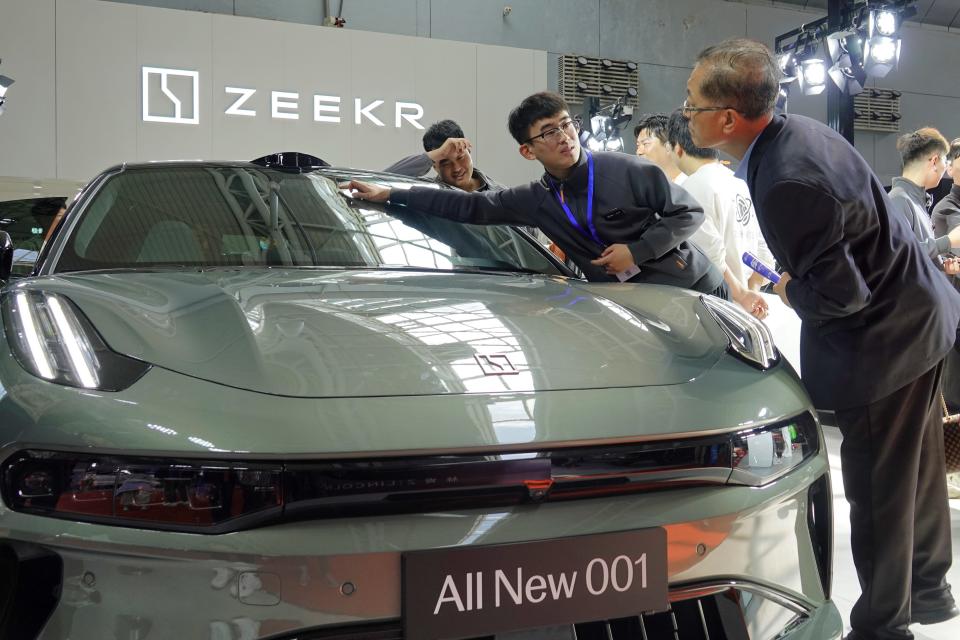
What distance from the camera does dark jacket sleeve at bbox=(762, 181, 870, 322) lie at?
167cm

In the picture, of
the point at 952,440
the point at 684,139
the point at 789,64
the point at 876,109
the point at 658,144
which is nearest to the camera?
the point at 952,440

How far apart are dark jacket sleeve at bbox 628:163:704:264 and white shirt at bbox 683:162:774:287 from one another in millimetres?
916

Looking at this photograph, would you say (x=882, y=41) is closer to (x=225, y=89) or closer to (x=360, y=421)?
(x=225, y=89)

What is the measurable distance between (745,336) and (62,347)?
118cm

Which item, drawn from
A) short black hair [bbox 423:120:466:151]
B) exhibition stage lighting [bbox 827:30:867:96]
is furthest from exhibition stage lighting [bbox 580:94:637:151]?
short black hair [bbox 423:120:466:151]

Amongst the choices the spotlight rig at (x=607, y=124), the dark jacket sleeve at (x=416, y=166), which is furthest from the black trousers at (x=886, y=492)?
the spotlight rig at (x=607, y=124)

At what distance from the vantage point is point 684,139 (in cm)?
362

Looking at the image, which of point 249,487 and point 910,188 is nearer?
point 249,487

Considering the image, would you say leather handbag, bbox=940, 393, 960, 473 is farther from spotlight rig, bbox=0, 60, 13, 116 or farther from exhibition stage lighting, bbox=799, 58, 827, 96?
spotlight rig, bbox=0, 60, 13, 116

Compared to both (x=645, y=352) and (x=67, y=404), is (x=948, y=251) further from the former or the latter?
(x=67, y=404)

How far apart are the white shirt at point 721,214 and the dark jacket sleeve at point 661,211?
92cm

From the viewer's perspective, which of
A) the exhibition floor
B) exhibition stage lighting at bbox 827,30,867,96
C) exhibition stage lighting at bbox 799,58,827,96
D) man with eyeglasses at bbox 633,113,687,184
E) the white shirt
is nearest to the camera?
the exhibition floor

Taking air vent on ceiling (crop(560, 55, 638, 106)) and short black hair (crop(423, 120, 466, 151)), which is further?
air vent on ceiling (crop(560, 55, 638, 106))

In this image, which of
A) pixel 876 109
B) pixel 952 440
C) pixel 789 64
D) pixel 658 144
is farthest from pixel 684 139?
pixel 876 109
